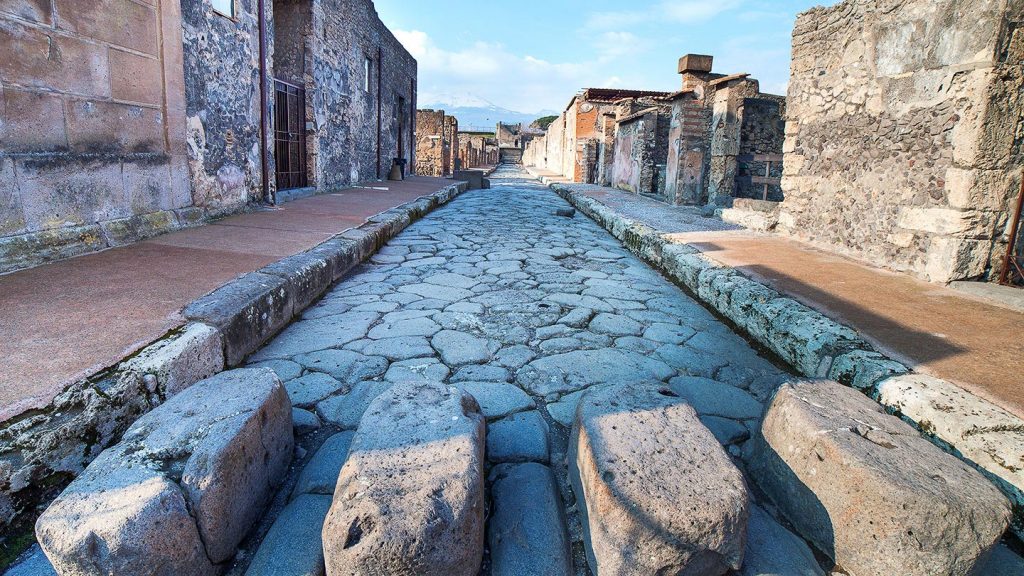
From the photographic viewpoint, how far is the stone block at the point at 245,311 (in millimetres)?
2316

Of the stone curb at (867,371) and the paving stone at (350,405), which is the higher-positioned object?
the stone curb at (867,371)

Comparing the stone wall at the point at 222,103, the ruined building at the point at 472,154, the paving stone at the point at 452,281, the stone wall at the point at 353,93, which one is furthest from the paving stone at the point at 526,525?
the ruined building at the point at 472,154

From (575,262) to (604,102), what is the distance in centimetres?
1740

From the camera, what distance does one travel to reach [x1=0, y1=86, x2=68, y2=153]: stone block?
2.94 meters

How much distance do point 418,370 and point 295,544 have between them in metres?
1.11

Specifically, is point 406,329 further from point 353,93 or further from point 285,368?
point 353,93

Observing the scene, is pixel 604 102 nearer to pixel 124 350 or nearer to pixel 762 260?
pixel 762 260

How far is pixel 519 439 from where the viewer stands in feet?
6.15

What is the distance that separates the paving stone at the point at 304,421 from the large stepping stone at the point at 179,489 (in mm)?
220

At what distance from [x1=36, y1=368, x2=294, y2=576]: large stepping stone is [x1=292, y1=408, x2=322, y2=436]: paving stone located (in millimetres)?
220

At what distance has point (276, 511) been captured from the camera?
5.02 feet

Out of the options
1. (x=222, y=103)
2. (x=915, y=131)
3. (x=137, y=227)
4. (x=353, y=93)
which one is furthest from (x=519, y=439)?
(x=353, y=93)

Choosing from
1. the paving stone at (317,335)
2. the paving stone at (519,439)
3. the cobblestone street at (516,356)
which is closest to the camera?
the cobblestone street at (516,356)

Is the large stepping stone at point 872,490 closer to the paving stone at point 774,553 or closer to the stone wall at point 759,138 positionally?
the paving stone at point 774,553
